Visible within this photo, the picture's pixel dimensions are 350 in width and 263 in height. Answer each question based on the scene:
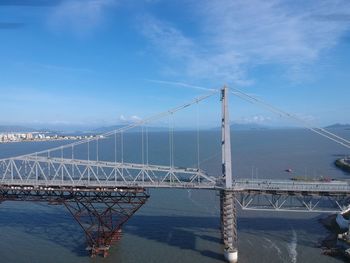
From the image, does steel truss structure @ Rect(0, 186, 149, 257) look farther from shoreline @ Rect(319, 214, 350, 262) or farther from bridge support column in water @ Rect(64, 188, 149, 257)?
shoreline @ Rect(319, 214, 350, 262)

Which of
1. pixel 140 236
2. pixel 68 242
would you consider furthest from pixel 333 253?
pixel 68 242

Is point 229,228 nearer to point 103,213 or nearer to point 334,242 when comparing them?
point 334,242

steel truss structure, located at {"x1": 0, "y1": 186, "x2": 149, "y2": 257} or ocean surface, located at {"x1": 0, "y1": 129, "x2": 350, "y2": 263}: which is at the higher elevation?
steel truss structure, located at {"x1": 0, "y1": 186, "x2": 149, "y2": 257}

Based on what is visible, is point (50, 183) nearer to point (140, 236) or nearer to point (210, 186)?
point (140, 236)

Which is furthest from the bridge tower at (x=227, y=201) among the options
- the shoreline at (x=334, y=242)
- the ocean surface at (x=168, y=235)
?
the shoreline at (x=334, y=242)

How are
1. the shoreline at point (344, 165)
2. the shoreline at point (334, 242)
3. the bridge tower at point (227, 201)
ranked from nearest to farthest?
1. the bridge tower at point (227, 201)
2. the shoreline at point (334, 242)
3. the shoreline at point (344, 165)

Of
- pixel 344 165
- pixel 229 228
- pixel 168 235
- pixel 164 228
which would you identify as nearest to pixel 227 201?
pixel 229 228

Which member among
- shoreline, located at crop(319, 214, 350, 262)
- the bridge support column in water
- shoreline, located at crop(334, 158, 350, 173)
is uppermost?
shoreline, located at crop(334, 158, 350, 173)

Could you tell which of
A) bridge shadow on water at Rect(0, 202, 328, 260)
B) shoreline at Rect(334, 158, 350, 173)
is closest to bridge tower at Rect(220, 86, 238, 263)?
bridge shadow on water at Rect(0, 202, 328, 260)

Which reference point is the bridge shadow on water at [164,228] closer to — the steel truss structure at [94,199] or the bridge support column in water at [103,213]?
the bridge support column in water at [103,213]
